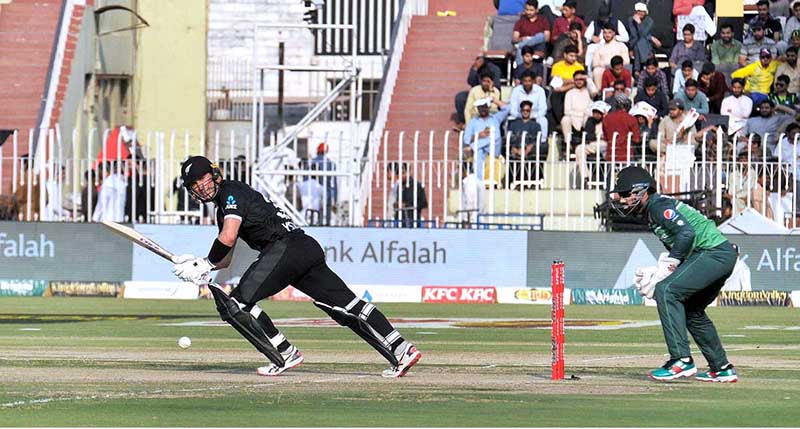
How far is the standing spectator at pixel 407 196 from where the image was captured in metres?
27.0

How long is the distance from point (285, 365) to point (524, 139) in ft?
46.1

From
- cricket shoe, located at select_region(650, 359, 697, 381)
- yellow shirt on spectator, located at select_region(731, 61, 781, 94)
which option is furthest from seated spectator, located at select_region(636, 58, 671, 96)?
cricket shoe, located at select_region(650, 359, 697, 381)

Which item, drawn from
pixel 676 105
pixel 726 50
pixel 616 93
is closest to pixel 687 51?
pixel 726 50

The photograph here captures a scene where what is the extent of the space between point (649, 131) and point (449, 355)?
1323 centimetres

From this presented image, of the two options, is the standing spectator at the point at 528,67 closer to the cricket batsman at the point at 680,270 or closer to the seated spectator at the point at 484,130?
the seated spectator at the point at 484,130

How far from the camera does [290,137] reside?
2834cm

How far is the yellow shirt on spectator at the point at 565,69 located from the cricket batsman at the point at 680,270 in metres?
17.8

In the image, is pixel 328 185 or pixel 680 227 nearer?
pixel 680 227

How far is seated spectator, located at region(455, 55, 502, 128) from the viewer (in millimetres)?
30438

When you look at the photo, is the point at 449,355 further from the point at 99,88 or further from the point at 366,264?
the point at 99,88

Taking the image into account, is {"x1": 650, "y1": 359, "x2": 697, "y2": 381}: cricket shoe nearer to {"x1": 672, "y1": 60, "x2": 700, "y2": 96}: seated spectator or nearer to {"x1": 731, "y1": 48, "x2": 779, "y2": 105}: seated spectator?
{"x1": 672, "y1": 60, "x2": 700, "y2": 96}: seated spectator

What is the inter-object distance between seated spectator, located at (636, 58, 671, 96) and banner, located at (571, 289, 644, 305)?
5.19 meters

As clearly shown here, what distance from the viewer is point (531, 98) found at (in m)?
29.1

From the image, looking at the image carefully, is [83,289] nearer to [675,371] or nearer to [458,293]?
[458,293]
